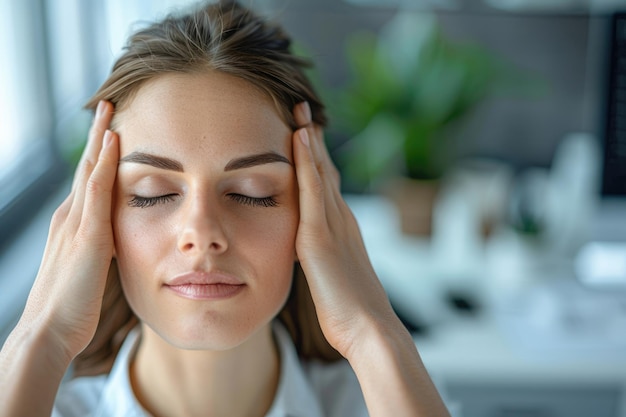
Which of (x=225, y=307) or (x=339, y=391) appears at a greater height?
(x=225, y=307)

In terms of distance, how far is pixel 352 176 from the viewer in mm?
2059

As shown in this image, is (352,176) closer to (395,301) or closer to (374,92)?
(374,92)

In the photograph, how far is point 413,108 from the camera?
1.88 m

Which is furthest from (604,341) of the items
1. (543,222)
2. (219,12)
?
(219,12)

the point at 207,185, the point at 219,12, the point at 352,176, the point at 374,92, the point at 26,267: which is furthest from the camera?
the point at 352,176

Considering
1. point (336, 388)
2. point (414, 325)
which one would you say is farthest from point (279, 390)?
point (414, 325)

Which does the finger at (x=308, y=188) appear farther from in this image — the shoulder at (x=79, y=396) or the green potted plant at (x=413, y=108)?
the green potted plant at (x=413, y=108)

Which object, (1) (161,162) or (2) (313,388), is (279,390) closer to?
(2) (313,388)

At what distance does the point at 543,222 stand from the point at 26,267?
118 cm

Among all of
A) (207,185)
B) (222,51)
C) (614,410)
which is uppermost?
(222,51)

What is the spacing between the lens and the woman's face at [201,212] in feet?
2.18

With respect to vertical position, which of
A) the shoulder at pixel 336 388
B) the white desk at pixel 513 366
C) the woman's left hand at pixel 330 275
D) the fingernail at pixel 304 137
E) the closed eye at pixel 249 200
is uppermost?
the fingernail at pixel 304 137

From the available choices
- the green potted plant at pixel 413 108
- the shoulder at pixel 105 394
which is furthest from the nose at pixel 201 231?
the green potted plant at pixel 413 108

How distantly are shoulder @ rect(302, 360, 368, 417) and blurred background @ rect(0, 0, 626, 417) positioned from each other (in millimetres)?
476
